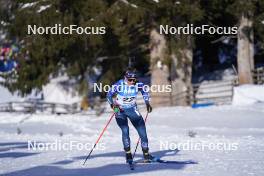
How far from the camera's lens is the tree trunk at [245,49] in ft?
88.6

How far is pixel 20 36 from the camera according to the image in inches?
1149

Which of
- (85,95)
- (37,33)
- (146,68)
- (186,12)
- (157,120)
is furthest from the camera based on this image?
(146,68)

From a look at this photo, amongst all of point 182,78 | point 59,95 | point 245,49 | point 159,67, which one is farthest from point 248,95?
point 59,95

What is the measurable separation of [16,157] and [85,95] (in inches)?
700

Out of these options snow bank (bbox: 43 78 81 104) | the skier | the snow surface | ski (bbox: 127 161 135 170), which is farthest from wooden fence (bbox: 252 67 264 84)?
ski (bbox: 127 161 135 170)

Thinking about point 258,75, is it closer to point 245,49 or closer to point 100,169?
point 245,49

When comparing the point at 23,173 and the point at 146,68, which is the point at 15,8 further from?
the point at 23,173

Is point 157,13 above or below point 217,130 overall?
above

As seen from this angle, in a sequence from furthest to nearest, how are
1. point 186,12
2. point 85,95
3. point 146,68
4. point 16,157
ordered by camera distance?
point 146,68, point 85,95, point 186,12, point 16,157

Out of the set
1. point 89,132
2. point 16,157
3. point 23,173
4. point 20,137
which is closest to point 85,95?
point 89,132

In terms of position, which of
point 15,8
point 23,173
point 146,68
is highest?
point 15,8

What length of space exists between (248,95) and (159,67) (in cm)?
477

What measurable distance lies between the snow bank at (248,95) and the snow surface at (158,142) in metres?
0.85

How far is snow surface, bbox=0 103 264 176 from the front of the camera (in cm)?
1080
